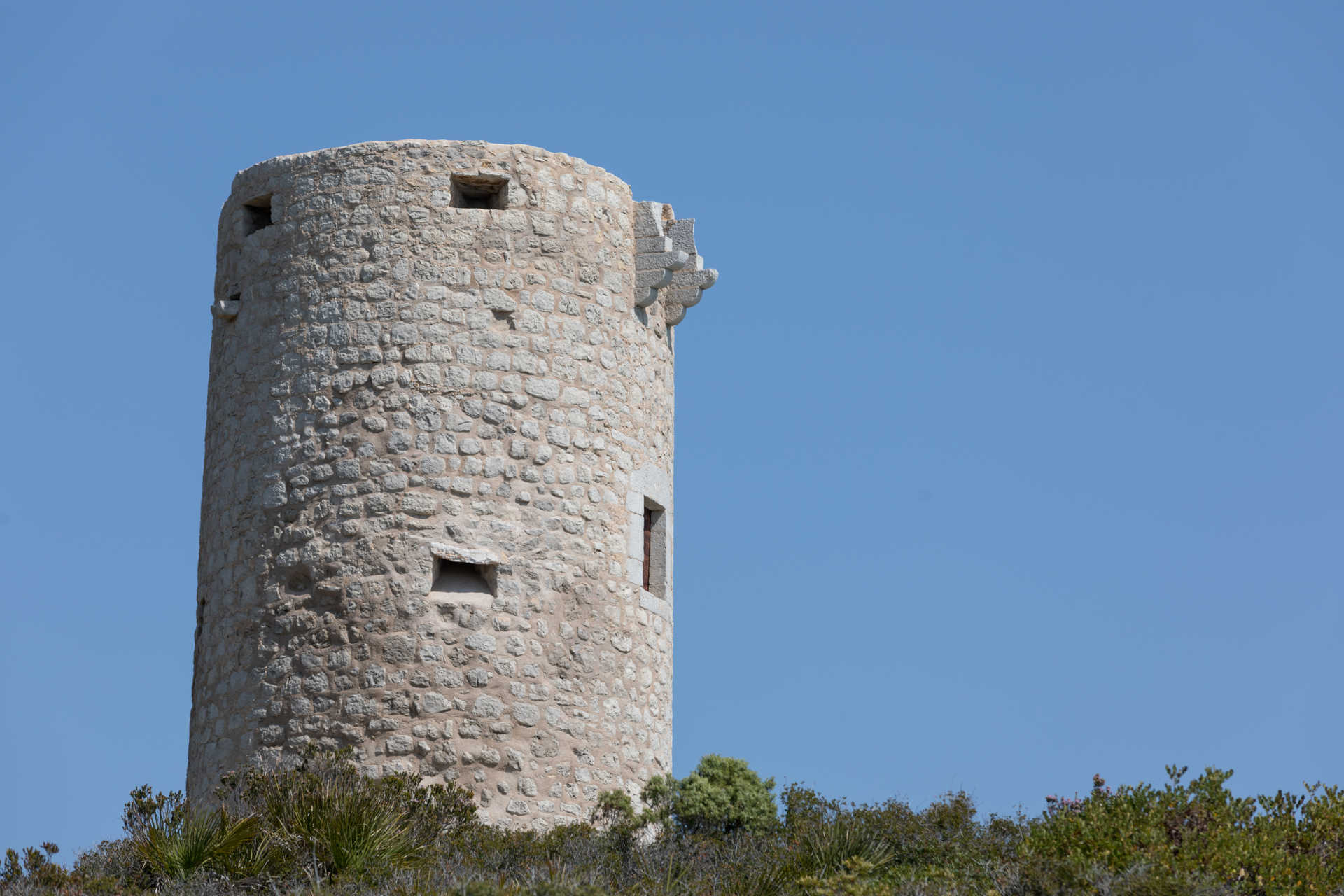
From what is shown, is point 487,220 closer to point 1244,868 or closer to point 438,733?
point 438,733

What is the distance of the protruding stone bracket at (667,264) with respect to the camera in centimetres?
1521

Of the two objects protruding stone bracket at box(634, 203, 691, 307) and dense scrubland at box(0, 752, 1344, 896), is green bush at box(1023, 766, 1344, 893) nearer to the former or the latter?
dense scrubland at box(0, 752, 1344, 896)

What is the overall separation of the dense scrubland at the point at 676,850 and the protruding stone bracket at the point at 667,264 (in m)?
4.12

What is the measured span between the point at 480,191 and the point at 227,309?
2.16 m

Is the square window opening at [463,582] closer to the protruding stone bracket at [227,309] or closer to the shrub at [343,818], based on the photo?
the shrub at [343,818]

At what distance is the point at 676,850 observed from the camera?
514 inches

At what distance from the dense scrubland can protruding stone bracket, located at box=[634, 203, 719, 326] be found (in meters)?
4.12

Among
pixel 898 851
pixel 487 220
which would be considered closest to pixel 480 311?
pixel 487 220

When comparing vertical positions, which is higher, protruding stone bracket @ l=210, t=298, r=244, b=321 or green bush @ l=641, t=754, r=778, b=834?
protruding stone bracket @ l=210, t=298, r=244, b=321

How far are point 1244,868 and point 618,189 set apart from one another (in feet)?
22.7

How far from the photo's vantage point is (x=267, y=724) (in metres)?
13.9

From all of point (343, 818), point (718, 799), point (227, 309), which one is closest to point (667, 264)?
point (227, 309)

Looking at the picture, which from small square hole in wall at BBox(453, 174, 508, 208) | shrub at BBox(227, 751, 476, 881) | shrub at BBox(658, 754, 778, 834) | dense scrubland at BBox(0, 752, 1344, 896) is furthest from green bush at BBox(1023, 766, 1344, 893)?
small square hole in wall at BBox(453, 174, 508, 208)

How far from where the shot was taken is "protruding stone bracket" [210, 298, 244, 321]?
49.2 ft
